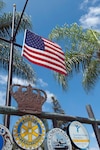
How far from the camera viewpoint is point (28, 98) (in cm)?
550

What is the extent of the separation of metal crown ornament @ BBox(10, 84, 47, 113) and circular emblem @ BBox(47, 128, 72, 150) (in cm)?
53

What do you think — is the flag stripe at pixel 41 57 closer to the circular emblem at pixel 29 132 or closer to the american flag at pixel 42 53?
the american flag at pixel 42 53

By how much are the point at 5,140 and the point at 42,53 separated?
3.41 metres

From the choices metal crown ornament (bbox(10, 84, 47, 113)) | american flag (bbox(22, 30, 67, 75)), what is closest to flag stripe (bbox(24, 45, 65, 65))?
american flag (bbox(22, 30, 67, 75))

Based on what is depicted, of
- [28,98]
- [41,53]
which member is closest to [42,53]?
[41,53]

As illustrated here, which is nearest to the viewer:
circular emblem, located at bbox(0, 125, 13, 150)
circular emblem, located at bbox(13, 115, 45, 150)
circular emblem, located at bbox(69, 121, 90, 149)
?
circular emblem, located at bbox(0, 125, 13, 150)

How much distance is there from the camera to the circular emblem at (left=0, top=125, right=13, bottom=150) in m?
4.68

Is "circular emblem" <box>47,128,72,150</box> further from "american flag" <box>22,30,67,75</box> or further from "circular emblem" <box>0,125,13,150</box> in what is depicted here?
"american flag" <box>22,30,67,75</box>

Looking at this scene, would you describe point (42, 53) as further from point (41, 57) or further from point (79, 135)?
point (79, 135)

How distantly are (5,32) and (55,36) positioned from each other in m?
2.73

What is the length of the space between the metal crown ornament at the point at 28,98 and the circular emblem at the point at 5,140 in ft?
2.16

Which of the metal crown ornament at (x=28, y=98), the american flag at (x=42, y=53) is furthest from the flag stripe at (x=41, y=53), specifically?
the metal crown ornament at (x=28, y=98)

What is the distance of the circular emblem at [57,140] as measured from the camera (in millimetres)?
5207

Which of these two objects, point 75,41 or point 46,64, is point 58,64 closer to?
point 46,64
